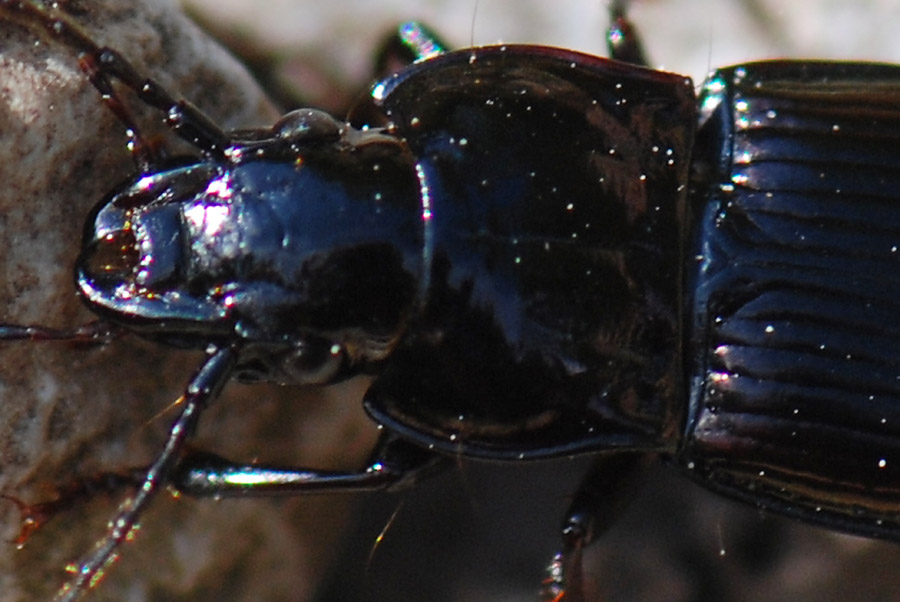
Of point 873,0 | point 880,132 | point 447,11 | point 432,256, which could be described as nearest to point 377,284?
point 432,256

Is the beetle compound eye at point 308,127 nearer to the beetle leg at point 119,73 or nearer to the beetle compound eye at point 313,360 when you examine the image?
the beetle leg at point 119,73

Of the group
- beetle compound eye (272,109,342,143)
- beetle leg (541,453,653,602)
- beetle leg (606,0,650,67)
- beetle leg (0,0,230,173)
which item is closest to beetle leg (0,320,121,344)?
beetle leg (0,0,230,173)

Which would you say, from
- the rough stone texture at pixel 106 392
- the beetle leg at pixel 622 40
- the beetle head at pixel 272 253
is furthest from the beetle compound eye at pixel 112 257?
the beetle leg at pixel 622 40

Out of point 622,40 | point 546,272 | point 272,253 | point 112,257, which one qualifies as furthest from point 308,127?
point 622,40

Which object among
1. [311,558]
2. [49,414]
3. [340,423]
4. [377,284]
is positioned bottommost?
[311,558]

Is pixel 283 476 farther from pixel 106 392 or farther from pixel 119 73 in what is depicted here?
pixel 119 73

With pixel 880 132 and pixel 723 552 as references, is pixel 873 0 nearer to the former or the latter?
pixel 880 132
